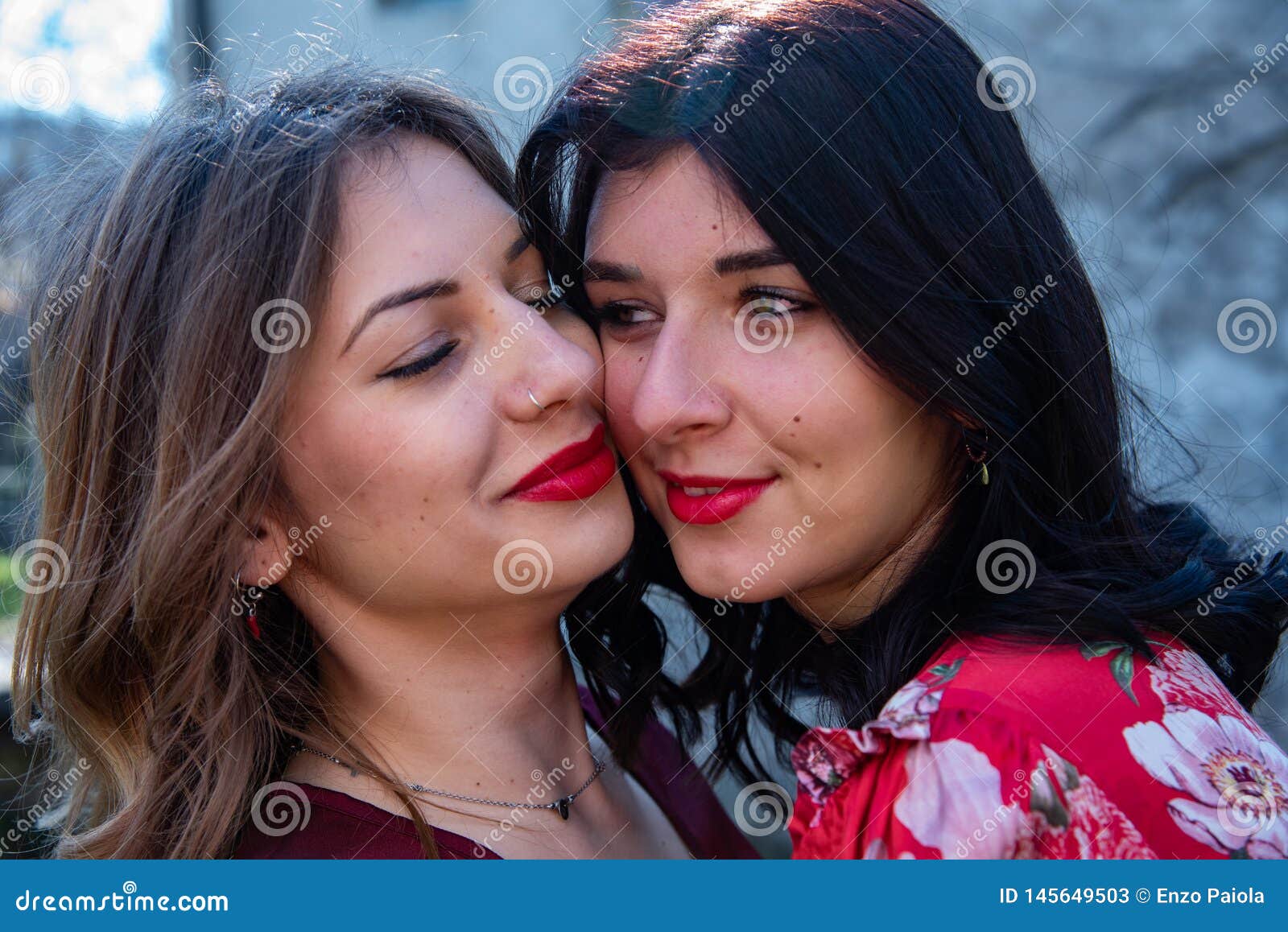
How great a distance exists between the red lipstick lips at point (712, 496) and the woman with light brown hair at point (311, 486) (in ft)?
0.42

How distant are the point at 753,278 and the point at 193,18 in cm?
561

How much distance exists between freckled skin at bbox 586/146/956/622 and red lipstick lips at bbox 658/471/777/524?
15mm

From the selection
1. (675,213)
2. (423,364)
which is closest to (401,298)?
(423,364)

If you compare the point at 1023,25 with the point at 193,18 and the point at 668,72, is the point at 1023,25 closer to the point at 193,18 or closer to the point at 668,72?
the point at 668,72

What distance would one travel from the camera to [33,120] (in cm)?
Answer: 670

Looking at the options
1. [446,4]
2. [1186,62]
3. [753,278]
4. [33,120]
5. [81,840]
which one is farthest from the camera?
[33,120]

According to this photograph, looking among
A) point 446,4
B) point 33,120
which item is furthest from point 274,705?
point 33,120

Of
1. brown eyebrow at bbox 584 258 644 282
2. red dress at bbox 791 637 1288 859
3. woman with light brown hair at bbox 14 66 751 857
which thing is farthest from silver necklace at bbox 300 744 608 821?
brown eyebrow at bbox 584 258 644 282

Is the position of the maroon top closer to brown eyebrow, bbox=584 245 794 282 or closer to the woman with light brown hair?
the woman with light brown hair

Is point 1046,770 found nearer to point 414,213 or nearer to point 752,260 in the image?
point 752,260

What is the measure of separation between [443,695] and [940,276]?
1.16m

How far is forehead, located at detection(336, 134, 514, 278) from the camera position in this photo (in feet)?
5.93

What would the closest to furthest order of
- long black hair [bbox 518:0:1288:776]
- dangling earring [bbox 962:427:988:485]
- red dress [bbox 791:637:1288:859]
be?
1. red dress [bbox 791:637:1288:859]
2. long black hair [bbox 518:0:1288:776]
3. dangling earring [bbox 962:427:988:485]

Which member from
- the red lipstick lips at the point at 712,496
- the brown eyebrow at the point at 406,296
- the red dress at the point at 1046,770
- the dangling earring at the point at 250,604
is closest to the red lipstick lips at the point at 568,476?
the red lipstick lips at the point at 712,496
